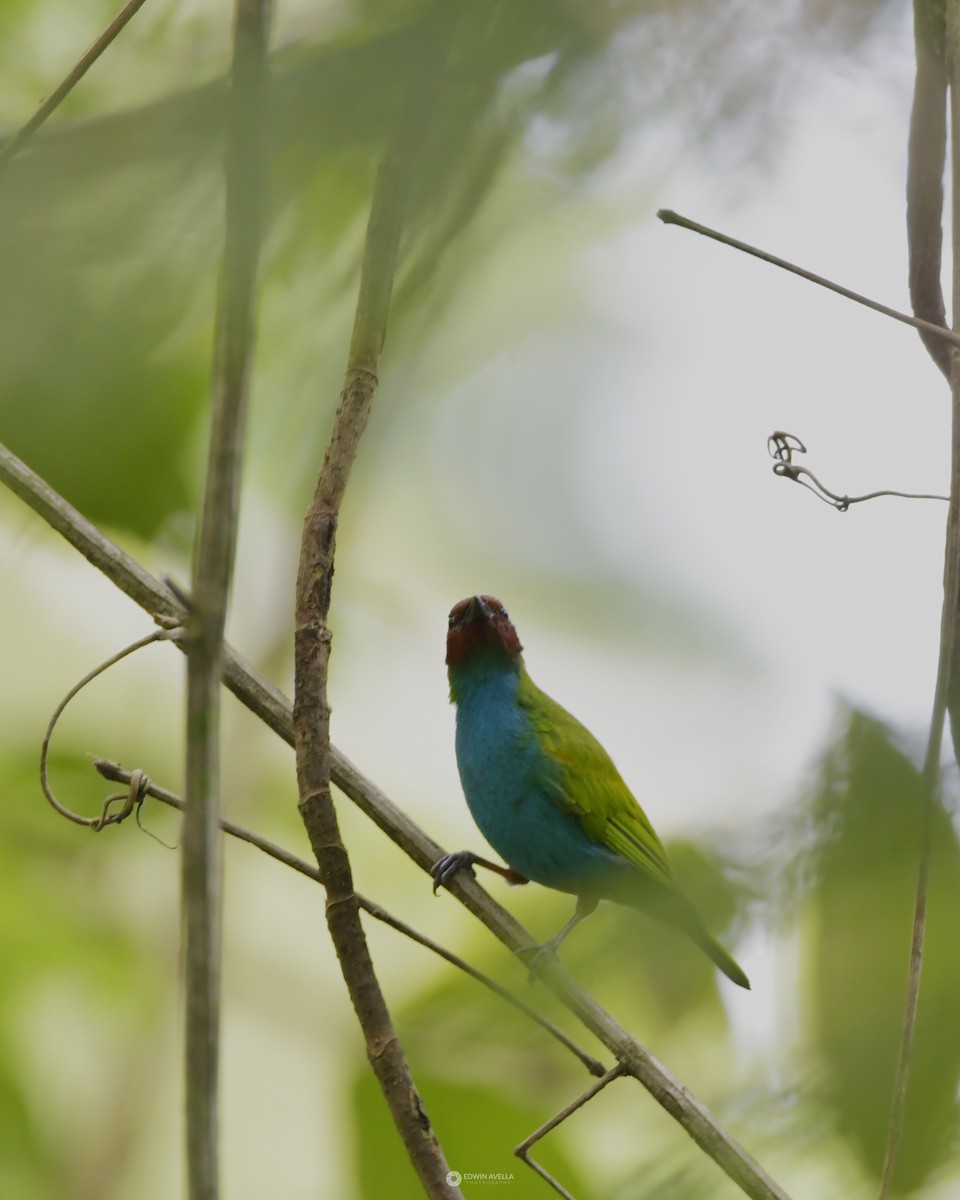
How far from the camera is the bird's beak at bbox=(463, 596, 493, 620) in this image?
145 inches

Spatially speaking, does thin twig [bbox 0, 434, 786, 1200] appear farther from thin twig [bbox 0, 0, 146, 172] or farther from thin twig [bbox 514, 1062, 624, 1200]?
thin twig [bbox 0, 0, 146, 172]

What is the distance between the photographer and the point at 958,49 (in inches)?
65.1

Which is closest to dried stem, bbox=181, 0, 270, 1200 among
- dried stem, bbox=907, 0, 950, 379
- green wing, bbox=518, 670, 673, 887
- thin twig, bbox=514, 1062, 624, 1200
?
thin twig, bbox=514, 1062, 624, 1200

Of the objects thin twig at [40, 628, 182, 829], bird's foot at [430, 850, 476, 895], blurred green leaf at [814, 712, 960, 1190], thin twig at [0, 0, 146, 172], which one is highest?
thin twig at [0, 0, 146, 172]

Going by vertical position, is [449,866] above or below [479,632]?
below

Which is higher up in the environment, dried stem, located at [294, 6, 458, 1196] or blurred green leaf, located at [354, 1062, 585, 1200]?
dried stem, located at [294, 6, 458, 1196]

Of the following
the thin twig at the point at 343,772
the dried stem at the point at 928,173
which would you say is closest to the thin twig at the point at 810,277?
the dried stem at the point at 928,173

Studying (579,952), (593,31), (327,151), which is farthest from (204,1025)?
(579,952)

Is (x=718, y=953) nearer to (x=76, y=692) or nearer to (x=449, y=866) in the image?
(x=449, y=866)

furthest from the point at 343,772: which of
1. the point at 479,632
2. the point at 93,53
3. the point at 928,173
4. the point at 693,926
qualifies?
the point at 479,632

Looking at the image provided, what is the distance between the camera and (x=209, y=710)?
86cm

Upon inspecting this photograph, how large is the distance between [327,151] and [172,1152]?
2.83 meters

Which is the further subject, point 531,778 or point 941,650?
point 531,778

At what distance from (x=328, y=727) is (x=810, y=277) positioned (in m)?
0.99
